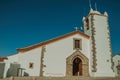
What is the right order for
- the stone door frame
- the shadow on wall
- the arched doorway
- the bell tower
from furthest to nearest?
the arched doorway, the bell tower, the stone door frame, the shadow on wall

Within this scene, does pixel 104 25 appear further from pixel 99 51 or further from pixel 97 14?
pixel 99 51

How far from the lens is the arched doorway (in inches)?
874

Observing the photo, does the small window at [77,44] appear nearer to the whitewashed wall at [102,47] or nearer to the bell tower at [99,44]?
the bell tower at [99,44]

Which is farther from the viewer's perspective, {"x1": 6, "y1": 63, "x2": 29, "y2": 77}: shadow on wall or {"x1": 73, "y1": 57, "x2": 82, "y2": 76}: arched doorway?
{"x1": 73, "y1": 57, "x2": 82, "y2": 76}: arched doorway

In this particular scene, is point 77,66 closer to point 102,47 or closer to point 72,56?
point 72,56

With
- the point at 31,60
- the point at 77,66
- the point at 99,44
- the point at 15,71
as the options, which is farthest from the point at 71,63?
the point at 15,71

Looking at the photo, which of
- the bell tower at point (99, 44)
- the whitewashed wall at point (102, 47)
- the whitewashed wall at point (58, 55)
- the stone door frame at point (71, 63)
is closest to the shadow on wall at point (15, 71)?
the whitewashed wall at point (58, 55)

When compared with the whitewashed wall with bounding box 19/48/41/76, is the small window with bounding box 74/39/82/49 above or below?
above

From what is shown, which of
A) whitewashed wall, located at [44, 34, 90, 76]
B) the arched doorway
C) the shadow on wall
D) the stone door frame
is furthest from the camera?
the arched doorway

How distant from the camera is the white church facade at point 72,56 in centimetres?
1986

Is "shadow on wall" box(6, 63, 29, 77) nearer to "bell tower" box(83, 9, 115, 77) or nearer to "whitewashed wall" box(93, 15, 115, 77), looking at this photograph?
"bell tower" box(83, 9, 115, 77)

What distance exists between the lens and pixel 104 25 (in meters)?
23.1

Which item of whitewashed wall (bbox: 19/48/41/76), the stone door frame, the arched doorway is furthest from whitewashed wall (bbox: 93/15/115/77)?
whitewashed wall (bbox: 19/48/41/76)

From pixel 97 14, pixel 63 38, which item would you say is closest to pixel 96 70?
pixel 63 38
